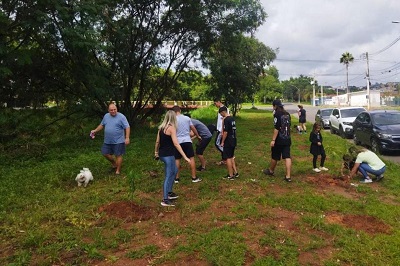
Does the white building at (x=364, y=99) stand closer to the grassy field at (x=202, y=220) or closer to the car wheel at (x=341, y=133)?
the car wheel at (x=341, y=133)

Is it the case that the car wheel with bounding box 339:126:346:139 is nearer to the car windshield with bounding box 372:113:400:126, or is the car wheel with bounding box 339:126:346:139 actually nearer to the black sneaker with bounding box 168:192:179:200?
the car windshield with bounding box 372:113:400:126

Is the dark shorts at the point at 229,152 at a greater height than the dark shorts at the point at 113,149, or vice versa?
the dark shorts at the point at 113,149

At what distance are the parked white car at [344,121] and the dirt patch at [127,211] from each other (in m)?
13.0

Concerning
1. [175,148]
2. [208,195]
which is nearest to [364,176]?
[208,195]

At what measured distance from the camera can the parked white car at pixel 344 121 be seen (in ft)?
53.5

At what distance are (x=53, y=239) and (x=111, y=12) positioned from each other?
1158 centimetres

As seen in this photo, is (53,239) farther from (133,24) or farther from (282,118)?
(133,24)

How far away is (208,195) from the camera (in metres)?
6.39

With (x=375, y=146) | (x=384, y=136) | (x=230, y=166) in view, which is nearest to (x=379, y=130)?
(x=384, y=136)

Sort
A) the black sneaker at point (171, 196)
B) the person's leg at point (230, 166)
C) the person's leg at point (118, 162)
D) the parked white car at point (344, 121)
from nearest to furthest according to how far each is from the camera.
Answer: the black sneaker at point (171, 196), the person's leg at point (230, 166), the person's leg at point (118, 162), the parked white car at point (344, 121)

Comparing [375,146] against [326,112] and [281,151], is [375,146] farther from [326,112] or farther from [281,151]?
[326,112]

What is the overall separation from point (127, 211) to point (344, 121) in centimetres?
1390

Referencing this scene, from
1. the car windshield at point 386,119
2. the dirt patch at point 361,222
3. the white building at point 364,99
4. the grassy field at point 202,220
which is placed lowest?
the dirt patch at point 361,222

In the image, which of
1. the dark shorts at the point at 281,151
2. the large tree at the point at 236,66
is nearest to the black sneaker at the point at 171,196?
the dark shorts at the point at 281,151
